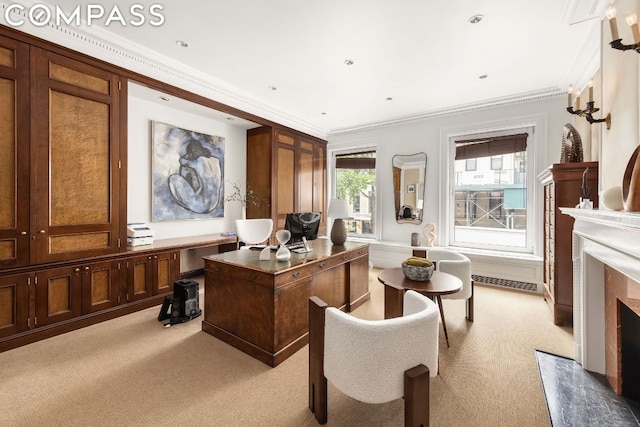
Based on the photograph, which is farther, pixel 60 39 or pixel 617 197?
pixel 60 39

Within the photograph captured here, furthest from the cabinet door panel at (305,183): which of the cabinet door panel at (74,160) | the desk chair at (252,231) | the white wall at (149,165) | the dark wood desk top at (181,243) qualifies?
the cabinet door panel at (74,160)

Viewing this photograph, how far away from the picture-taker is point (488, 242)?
15.4 ft

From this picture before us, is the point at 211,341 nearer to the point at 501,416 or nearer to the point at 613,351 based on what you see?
the point at 501,416

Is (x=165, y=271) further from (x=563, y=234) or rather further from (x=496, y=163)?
(x=496, y=163)

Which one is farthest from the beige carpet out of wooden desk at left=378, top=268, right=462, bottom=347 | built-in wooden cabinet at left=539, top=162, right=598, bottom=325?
wooden desk at left=378, top=268, right=462, bottom=347

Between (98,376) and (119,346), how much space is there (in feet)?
1.46

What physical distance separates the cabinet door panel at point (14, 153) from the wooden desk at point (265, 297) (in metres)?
1.61

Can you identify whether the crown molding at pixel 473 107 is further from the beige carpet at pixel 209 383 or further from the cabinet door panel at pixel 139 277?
the cabinet door panel at pixel 139 277

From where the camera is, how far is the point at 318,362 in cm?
164

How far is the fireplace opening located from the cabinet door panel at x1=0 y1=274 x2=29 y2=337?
4.74 meters

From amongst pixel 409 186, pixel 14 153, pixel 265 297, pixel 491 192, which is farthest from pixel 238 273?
pixel 491 192

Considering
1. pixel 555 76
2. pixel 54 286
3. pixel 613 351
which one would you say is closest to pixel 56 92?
pixel 54 286

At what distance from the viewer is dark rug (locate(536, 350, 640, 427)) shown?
5.41ft

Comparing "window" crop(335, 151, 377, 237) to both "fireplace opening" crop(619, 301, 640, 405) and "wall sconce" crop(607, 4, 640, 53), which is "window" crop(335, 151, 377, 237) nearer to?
"fireplace opening" crop(619, 301, 640, 405)
